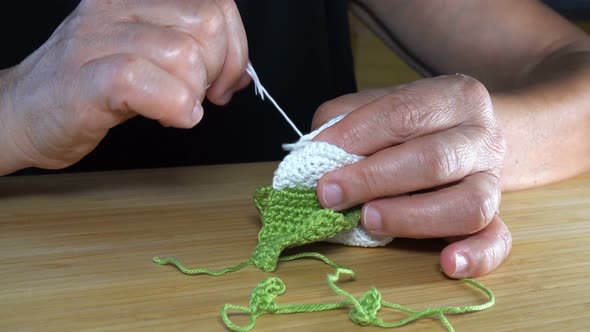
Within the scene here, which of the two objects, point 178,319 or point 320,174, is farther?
point 320,174

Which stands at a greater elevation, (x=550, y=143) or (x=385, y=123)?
(x=385, y=123)

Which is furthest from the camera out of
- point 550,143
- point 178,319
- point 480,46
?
point 480,46

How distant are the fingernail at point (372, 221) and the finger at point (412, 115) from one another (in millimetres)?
66

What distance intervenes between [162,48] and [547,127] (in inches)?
24.3

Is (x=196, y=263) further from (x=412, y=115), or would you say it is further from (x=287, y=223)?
(x=412, y=115)

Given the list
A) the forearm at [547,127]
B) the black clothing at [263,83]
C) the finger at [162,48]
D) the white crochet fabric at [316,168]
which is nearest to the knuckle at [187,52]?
the finger at [162,48]

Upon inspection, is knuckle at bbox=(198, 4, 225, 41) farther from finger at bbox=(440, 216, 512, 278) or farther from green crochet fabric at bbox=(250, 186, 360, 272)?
finger at bbox=(440, 216, 512, 278)

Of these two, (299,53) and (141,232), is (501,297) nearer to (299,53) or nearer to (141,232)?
(141,232)

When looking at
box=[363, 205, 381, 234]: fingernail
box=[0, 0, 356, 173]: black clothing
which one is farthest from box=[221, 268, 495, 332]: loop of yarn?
box=[0, 0, 356, 173]: black clothing

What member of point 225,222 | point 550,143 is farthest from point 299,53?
point 225,222

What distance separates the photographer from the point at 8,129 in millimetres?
784

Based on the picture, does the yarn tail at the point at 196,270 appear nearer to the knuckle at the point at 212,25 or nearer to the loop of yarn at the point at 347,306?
the loop of yarn at the point at 347,306

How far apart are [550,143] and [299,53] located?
59cm

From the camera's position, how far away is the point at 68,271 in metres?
0.63
